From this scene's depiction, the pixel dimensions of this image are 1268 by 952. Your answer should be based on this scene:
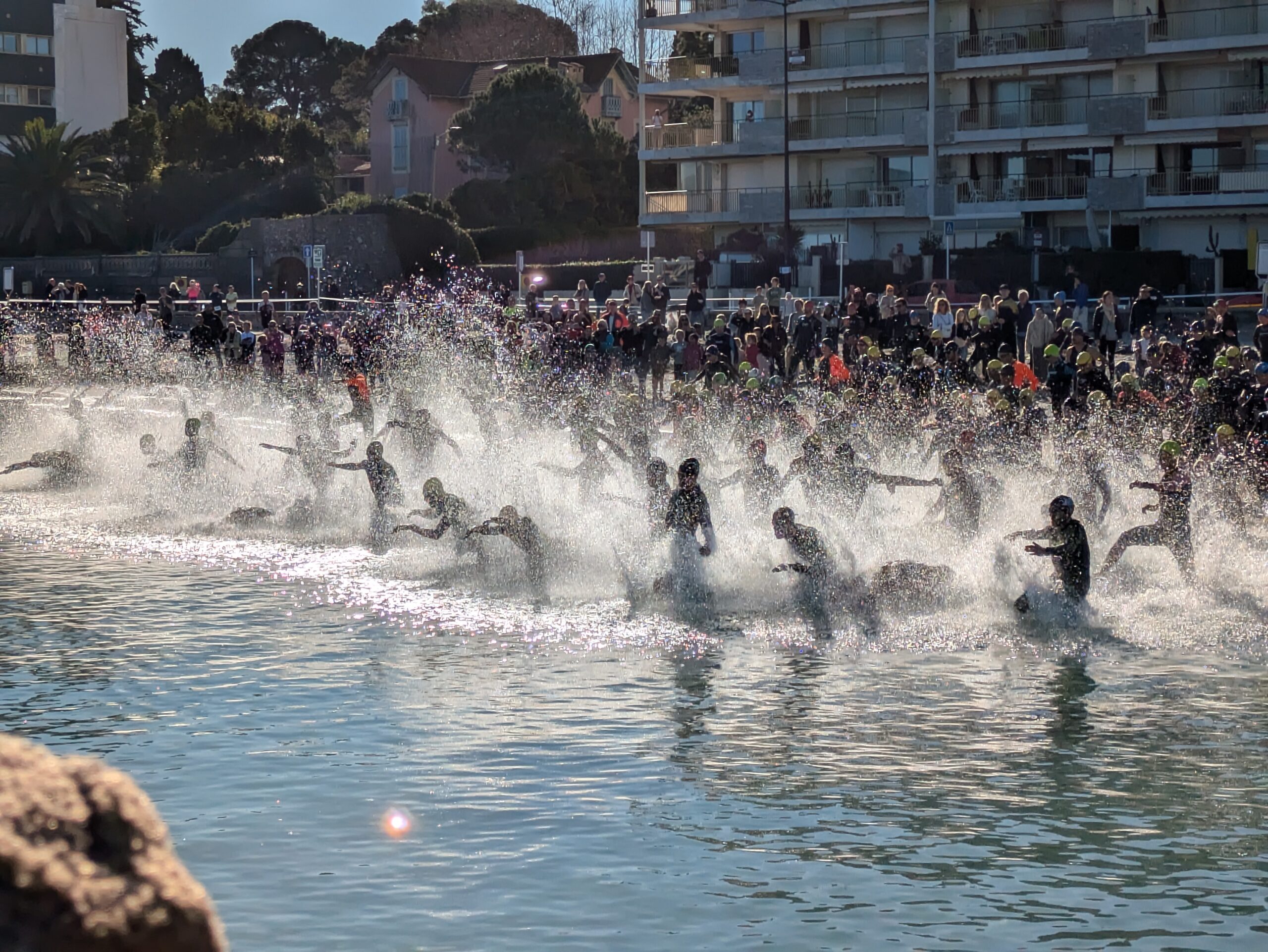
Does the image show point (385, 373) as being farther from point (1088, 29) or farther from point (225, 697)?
point (1088, 29)

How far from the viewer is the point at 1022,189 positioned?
5294 centimetres

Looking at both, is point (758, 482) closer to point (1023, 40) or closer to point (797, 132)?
point (1023, 40)

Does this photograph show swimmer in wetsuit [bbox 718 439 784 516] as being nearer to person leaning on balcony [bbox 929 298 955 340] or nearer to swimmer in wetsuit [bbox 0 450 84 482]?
person leaning on balcony [bbox 929 298 955 340]

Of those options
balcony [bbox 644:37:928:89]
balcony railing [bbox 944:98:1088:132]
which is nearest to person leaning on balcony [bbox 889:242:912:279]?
balcony railing [bbox 944:98:1088:132]

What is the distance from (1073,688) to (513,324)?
18.9 metres

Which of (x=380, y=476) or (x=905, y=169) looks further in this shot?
(x=905, y=169)

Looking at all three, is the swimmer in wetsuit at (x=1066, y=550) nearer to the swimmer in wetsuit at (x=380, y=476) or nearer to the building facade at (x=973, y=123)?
the swimmer in wetsuit at (x=380, y=476)

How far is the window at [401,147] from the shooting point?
84.2m

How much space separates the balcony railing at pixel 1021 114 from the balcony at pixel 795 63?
2117mm

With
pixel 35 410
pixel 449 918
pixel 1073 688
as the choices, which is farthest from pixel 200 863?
pixel 35 410

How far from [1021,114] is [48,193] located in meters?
36.6

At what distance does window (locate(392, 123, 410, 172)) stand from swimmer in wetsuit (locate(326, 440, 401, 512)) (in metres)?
66.3

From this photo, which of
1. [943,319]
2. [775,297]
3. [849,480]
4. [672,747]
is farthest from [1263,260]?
[672,747]

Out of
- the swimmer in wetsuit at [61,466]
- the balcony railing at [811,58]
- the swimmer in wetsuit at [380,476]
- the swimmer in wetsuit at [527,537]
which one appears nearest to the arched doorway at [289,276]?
the balcony railing at [811,58]
